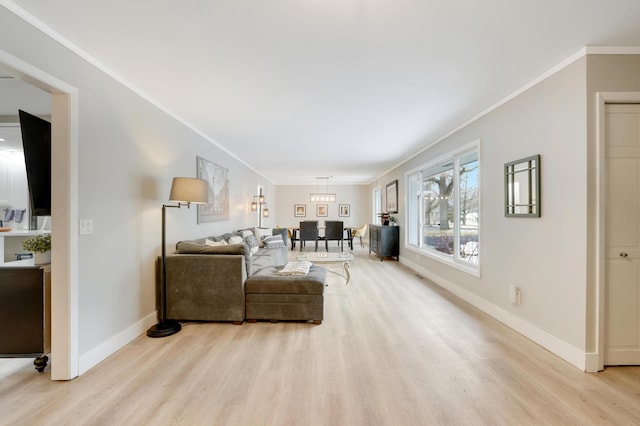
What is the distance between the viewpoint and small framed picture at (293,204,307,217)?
11555mm

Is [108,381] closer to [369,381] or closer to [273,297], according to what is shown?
[273,297]

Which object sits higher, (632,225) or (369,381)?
(632,225)

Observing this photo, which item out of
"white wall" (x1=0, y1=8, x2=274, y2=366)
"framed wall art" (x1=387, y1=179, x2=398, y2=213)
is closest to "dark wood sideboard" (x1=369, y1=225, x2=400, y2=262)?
"framed wall art" (x1=387, y1=179, x2=398, y2=213)

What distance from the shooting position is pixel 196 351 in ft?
8.00

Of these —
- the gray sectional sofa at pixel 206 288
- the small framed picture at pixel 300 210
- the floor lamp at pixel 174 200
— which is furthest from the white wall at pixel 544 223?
the small framed picture at pixel 300 210

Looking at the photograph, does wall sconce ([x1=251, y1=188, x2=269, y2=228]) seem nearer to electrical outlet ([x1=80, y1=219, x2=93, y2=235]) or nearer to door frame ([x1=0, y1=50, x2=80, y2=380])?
electrical outlet ([x1=80, y1=219, x2=93, y2=235])

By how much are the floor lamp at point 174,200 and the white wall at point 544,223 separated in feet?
10.9

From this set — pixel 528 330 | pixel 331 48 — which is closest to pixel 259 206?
pixel 331 48

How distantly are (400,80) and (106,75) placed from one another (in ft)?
8.50

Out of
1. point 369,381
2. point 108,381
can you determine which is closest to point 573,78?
point 369,381

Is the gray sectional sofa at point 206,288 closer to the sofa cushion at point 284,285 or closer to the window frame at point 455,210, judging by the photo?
the sofa cushion at point 284,285

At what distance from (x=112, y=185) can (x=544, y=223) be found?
3.91m

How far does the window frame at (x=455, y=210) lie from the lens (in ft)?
11.9

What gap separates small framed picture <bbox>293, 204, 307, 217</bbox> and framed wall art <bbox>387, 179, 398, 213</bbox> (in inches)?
171
